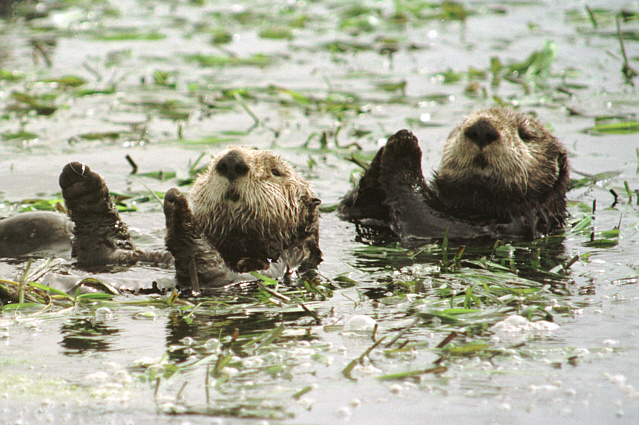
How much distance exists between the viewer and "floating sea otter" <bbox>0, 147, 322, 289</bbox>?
4.24 meters

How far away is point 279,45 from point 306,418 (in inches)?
418

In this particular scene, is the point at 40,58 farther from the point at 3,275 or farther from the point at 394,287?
the point at 394,287

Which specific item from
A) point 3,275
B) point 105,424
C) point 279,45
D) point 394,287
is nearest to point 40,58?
point 279,45

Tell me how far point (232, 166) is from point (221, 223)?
50 centimetres

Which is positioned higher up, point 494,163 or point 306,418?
point 494,163

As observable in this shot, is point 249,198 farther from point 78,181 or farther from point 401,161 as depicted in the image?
point 401,161

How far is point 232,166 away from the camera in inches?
173

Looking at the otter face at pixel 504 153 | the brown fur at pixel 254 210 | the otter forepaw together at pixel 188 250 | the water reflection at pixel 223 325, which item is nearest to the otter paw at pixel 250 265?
the brown fur at pixel 254 210

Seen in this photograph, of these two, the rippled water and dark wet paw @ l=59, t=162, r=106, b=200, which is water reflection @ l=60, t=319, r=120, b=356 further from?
dark wet paw @ l=59, t=162, r=106, b=200

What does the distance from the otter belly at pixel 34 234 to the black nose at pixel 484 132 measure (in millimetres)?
2811

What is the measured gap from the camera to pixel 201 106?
9.03 metres

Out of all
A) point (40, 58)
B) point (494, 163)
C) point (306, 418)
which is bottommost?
point (306, 418)

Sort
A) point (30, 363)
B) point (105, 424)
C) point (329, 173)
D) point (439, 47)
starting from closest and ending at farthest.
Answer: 1. point (105, 424)
2. point (30, 363)
3. point (329, 173)
4. point (439, 47)

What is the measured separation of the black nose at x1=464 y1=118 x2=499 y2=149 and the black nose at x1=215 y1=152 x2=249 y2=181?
1795mm
